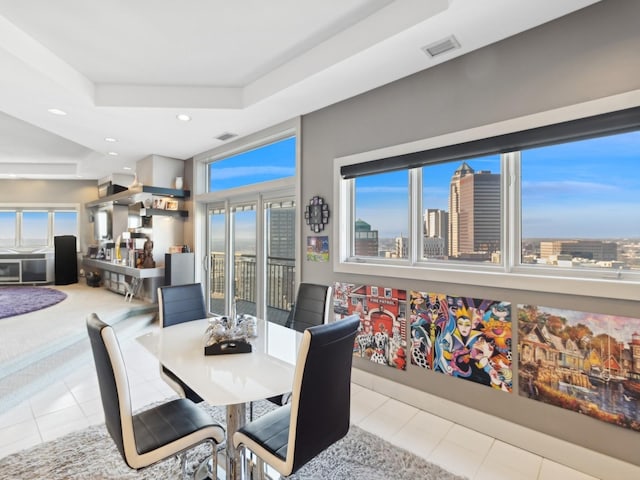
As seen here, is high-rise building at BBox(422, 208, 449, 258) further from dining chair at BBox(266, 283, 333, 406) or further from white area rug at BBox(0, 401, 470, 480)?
white area rug at BBox(0, 401, 470, 480)

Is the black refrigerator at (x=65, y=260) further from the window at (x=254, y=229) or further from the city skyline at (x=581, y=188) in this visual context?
the city skyline at (x=581, y=188)

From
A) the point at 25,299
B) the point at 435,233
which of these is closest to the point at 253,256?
the point at 435,233

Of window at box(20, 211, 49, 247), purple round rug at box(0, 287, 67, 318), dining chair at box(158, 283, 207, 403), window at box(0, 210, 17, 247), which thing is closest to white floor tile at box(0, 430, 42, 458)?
dining chair at box(158, 283, 207, 403)

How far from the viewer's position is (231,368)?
1.65 meters

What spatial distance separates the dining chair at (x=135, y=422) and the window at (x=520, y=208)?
74.2 inches

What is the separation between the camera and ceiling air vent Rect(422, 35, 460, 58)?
2.20 m

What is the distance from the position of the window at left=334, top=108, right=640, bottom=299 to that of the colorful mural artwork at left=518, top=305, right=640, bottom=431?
7.9 inches

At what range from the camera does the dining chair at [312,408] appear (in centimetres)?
129

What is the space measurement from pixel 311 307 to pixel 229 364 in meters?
0.98

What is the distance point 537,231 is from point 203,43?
9.56ft

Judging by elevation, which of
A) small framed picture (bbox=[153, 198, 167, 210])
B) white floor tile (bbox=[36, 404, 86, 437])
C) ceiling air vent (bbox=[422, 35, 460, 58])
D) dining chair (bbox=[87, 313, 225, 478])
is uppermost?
ceiling air vent (bbox=[422, 35, 460, 58])

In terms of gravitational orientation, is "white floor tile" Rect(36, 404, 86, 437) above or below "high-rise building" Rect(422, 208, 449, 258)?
below

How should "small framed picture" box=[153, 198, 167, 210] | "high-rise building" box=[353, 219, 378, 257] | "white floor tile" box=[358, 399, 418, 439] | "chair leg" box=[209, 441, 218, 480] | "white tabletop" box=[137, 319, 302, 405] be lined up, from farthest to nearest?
"small framed picture" box=[153, 198, 167, 210]
"high-rise building" box=[353, 219, 378, 257]
"white floor tile" box=[358, 399, 418, 439]
"chair leg" box=[209, 441, 218, 480]
"white tabletop" box=[137, 319, 302, 405]

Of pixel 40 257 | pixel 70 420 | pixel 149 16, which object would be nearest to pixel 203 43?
pixel 149 16
